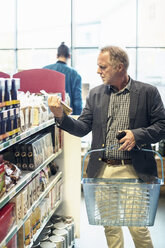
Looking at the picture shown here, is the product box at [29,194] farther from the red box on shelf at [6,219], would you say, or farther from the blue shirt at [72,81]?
the blue shirt at [72,81]

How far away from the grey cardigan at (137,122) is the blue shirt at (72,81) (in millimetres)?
2387

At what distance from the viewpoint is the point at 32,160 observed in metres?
3.16

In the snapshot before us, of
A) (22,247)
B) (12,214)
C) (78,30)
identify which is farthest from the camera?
(78,30)

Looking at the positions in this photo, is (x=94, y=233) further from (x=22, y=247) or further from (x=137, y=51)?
(x=137, y=51)

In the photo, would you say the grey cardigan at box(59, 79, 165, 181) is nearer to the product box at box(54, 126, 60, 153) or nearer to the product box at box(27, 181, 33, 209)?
A: the product box at box(27, 181, 33, 209)

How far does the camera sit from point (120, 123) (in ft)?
10.1

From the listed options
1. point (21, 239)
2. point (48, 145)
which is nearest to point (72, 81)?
point (48, 145)

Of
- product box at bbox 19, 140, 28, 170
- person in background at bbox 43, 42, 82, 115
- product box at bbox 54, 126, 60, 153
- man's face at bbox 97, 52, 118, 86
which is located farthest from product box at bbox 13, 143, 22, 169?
person in background at bbox 43, 42, 82, 115

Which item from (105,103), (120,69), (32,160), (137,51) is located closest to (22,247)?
(32,160)

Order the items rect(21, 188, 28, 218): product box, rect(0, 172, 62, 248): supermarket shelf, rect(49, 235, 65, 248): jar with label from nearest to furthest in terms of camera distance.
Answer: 1. rect(0, 172, 62, 248): supermarket shelf
2. rect(21, 188, 28, 218): product box
3. rect(49, 235, 65, 248): jar with label

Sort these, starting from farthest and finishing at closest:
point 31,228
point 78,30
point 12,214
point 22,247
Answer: point 78,30
point 31,228
point 22,247
point 12,214

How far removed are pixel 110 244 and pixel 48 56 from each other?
660cm

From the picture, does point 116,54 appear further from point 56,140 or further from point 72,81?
point 72,81

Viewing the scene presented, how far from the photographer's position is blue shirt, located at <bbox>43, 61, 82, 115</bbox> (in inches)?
219
